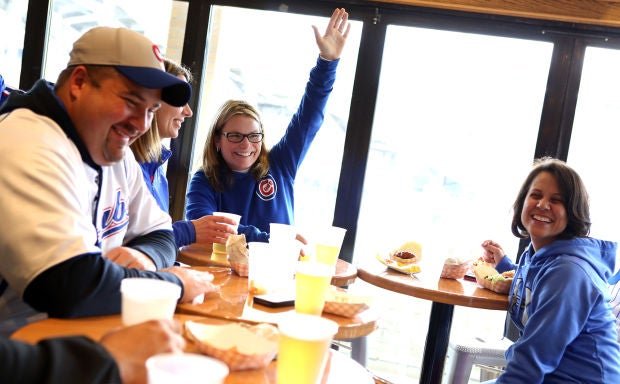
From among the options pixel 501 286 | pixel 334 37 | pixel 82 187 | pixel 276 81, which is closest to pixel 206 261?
pixel 82 187

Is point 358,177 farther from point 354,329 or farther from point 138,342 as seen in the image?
point 138,342

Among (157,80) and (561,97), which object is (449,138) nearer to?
(561,97)

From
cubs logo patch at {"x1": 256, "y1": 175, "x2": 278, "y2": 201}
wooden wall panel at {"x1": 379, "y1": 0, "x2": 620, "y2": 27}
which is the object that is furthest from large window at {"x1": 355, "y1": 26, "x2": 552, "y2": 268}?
cubs logo patch at {"x1": 256, "y1": 175, "x2": 278, "y2": 201}

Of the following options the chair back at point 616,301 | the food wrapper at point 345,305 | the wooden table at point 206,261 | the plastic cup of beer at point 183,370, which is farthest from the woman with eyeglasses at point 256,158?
the plastic cup of beer at point 183,370

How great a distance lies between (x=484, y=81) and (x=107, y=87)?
8.73ft

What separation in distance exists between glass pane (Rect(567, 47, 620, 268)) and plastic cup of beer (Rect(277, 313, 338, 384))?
2929 mm

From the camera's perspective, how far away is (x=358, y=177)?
3.62 m

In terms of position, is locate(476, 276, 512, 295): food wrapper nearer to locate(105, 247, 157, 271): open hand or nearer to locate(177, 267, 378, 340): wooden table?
locate(177, 267, 378, 340): wooden table

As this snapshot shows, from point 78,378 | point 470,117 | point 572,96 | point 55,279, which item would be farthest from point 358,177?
point 78,378

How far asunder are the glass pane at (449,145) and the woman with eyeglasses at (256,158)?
1.99 feet

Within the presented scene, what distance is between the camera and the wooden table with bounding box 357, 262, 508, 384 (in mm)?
2367

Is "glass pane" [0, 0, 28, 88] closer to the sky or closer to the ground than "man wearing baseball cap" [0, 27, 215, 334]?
closer to the sky

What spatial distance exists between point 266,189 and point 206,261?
33.8 inches

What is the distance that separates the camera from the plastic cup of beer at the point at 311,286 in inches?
53.2
